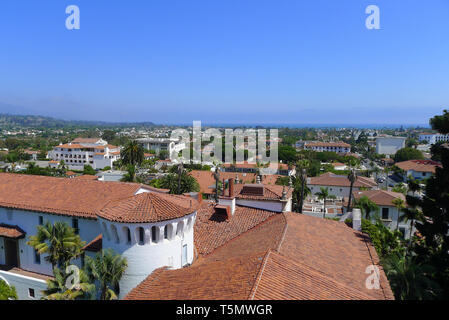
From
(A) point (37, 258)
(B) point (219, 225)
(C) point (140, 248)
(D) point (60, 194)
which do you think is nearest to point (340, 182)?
(B) point (219, 225)

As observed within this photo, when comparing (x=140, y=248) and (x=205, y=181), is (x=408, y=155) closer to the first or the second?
(x=205, y=181)

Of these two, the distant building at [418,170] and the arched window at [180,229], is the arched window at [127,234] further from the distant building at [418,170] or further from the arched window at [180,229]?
the distant building at [418,170]

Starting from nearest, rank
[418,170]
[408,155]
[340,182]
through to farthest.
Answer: [340,182] → [418,170] → [408,155]

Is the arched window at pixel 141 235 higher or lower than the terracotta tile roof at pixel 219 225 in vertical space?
higher

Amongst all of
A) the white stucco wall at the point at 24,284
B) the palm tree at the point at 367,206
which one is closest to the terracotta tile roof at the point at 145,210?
the white stucco wall at the point at 24,284

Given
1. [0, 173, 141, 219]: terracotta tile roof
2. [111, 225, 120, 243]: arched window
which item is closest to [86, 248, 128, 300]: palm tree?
[111, 225, 120, 243]: arched window

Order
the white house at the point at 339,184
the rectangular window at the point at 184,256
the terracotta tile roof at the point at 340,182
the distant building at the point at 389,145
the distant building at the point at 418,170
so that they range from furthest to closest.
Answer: the distant building at the point at 389,145, the distant building at the point at 418,170, the terracotta tile roof at the point at 340,182, the white house at the point at 339,184, the rectangular window at the point at 184,256
